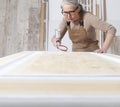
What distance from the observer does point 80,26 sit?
1.91m

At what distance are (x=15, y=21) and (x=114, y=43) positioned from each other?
1.57 meters

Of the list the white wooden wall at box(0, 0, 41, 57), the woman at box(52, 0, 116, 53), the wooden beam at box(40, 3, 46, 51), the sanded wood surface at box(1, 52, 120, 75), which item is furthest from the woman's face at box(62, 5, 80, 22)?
the white wooden wall at box(0, 0, 41, 57)

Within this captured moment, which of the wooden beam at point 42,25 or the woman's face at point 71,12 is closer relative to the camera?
the woman's face at point 71,12

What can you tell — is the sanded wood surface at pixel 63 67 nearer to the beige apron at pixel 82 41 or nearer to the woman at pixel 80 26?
the woman at pixel 80 26

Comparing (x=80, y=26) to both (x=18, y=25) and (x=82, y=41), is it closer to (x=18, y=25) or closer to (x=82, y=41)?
(x=82, y=41)

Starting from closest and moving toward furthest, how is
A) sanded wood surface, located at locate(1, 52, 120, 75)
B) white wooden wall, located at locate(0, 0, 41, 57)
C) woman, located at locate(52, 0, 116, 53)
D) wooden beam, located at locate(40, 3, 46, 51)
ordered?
1. sanded wood surface, located at locate(1, 52, 120, 75)
2. woman, located at locate(52, 0, 116, 53)
3. wooden beam, located at locate(40, 3, 46, 51)
4. white wooden wall, located at locate(0, 0, 41, 57)

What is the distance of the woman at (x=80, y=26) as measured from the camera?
1.76 metres

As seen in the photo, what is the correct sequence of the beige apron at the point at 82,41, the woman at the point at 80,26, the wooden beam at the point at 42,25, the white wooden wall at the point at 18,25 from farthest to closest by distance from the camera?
the white wooden wall at the point at 18,25
the wooden beam at the point at 42,25
the beige apron at the point at 82,41
the woman at the point at 80,26

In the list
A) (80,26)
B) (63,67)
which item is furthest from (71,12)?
(63,67)

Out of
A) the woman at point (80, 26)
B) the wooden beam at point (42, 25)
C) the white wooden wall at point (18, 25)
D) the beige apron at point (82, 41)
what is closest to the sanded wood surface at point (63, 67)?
the woman at point (80, 26)

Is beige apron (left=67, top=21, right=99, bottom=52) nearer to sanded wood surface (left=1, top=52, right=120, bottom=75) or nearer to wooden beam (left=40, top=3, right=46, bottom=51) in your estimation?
sanded wood surface (left=1, top=52, right=120, bottom=75)

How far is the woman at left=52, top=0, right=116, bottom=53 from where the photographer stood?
5.76 ft

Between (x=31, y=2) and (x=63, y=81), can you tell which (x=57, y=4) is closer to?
(x=31, y=2)

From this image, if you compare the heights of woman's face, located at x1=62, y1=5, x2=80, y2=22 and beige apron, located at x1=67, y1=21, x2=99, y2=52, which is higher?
woman's face, located at x1=62, y1=5, x2=80, y2=22
